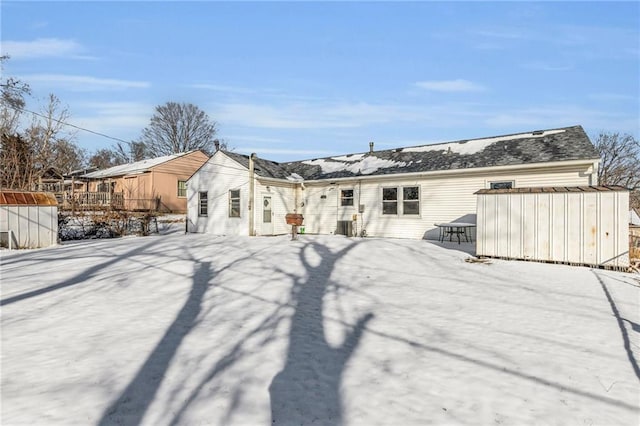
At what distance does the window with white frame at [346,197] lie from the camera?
18578 mm

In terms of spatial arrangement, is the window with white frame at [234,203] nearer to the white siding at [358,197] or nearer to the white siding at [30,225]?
the white siding at [358,197]

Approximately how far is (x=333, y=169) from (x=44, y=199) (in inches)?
533

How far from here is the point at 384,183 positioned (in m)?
17.4

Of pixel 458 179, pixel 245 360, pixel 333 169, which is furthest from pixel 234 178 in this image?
pixel 245 360

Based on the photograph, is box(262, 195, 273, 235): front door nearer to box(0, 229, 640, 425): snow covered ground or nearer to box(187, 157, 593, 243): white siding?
box(187, 157, 593, 243): white siding

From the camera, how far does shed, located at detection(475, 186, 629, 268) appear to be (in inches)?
369

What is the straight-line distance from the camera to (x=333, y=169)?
66.7 ft

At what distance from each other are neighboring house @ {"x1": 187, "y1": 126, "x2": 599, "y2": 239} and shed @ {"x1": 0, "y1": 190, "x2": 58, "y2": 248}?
7.35m

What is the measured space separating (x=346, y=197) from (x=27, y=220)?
44.4ft

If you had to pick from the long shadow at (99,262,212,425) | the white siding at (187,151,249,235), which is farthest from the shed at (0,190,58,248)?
the long shadow at (99,262,212,425)

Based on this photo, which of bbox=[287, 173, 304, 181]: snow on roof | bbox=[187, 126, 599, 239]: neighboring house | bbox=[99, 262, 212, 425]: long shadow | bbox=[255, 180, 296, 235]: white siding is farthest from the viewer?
bbox=[287, 173, 304, 181]: snow on roof

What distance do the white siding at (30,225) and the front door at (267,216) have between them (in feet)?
28.8

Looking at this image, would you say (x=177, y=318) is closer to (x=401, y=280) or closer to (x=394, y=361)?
(x=394, y=361)

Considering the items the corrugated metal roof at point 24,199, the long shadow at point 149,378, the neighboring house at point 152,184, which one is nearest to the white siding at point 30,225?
the corrugated metal roof at point 24,199
